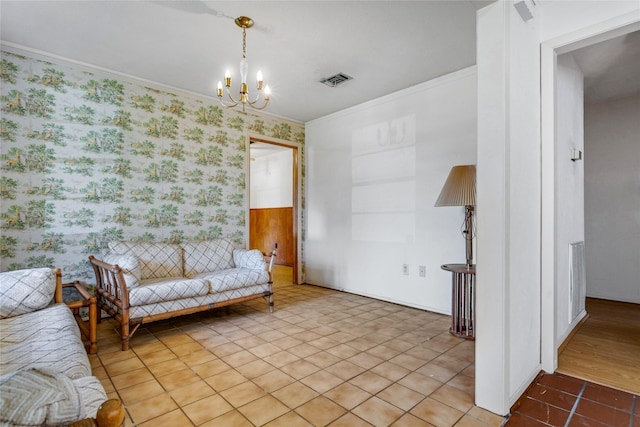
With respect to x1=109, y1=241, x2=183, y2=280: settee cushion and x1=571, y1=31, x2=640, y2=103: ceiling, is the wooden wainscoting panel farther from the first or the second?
x1=571, y1=31, x2=640, y2=103: ceiling

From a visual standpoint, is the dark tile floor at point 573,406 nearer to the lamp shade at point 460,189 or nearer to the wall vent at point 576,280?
the wall vent at point 576,280

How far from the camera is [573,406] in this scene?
1714 millimetres

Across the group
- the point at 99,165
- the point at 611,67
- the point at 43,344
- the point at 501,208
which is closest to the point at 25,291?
the point at 43,344

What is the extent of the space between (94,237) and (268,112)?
259 cm

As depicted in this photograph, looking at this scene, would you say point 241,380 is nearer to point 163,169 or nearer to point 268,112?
point 163,169

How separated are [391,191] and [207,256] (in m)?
2.26

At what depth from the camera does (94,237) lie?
3.12 metres

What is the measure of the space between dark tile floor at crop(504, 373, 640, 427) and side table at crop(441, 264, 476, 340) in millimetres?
695

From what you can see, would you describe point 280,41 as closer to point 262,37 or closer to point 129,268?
point 262,37

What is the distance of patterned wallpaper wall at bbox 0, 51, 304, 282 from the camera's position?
2768mm

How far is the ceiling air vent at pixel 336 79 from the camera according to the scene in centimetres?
332

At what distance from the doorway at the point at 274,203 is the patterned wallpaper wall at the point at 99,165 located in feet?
5.91

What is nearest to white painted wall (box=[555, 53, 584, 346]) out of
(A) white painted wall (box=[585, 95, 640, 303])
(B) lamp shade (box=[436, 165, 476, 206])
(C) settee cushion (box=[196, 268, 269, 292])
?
(B) lamp shade (box=[436, 165, 476, 206])

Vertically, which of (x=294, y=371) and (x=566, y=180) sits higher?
(x=566, y=180)
